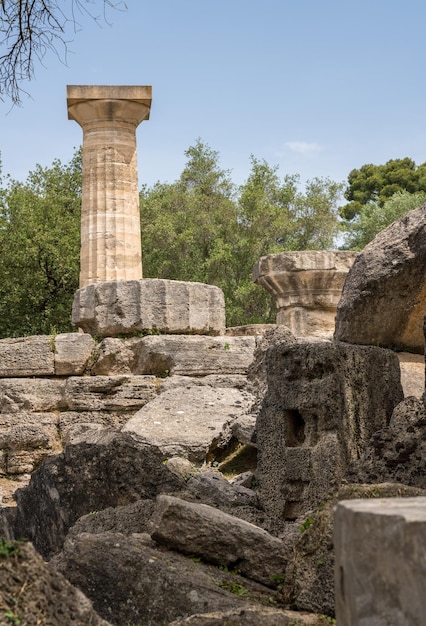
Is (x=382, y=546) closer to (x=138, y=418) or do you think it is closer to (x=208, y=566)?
(x=208, y=566)

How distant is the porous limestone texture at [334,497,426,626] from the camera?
8.05ft

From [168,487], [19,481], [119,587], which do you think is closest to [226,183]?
[19,481]

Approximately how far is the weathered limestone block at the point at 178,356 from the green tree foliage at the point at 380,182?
26735 mm

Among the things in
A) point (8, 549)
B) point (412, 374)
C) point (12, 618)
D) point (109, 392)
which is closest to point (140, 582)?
point (8, 549)

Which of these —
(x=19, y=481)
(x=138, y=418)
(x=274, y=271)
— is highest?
(x=274, y=271)

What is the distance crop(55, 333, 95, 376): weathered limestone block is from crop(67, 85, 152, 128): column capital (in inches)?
209

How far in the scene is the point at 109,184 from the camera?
49.4 feet

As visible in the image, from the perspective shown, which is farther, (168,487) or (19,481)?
(19,481)

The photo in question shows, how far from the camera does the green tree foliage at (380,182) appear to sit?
37.0 metres

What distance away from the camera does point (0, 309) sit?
22781 millimetres

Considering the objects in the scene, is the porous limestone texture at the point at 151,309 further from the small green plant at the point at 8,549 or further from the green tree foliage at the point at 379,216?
the green tree foliage at the point at 379,216

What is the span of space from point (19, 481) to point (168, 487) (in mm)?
3632

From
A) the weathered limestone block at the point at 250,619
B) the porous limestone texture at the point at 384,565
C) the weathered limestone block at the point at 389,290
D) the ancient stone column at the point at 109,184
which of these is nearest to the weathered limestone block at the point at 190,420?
the weathered limestone block at the point at 389,290

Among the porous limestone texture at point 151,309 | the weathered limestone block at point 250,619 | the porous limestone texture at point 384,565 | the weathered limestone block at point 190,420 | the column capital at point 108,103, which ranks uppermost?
the column capital at point 108,103
